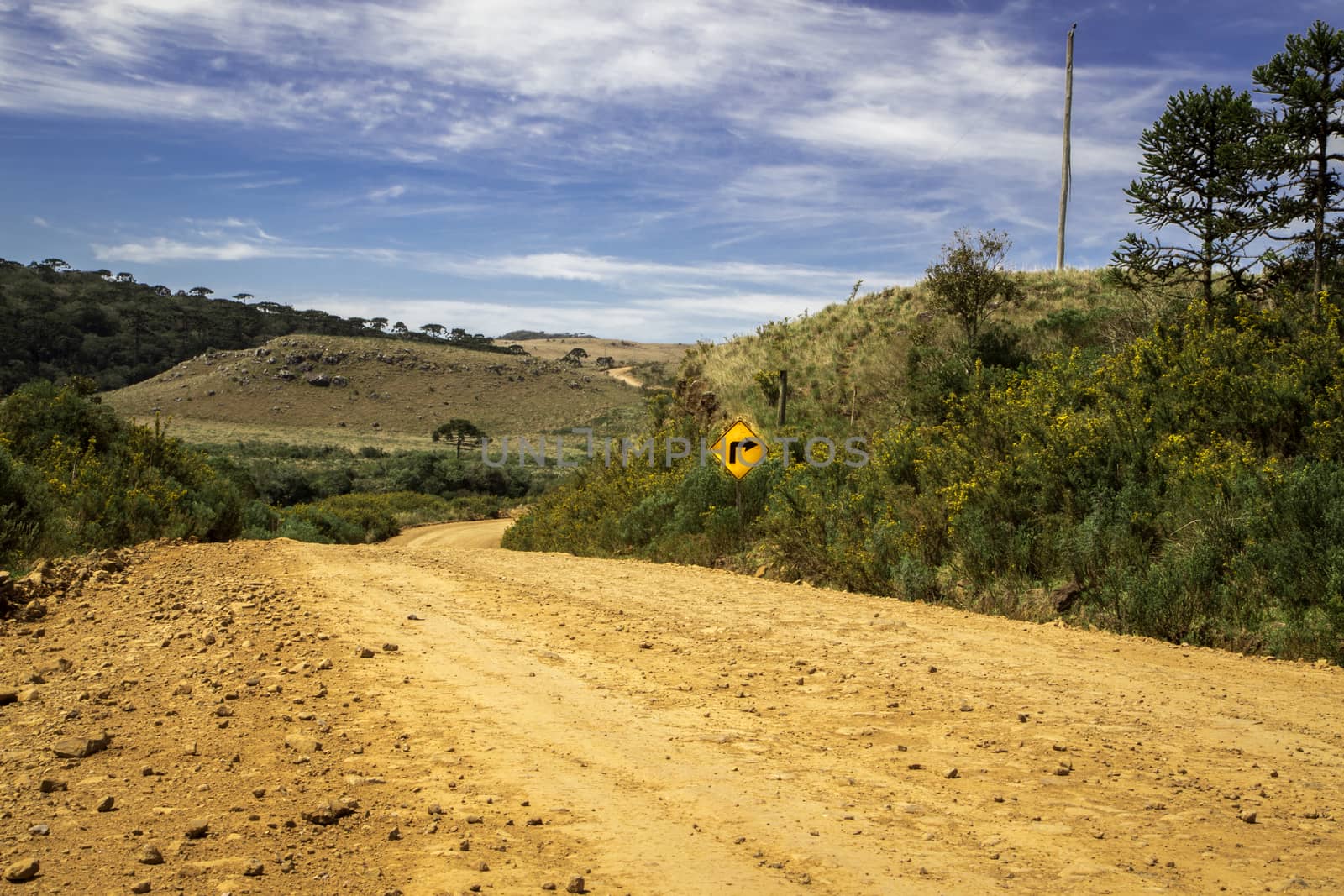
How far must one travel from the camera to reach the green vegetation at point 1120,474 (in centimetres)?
957

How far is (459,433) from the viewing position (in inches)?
2842

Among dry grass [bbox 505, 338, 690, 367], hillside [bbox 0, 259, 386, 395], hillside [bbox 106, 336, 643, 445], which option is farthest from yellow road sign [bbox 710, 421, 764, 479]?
dry grass [bbox 505, 338, 690, 367]

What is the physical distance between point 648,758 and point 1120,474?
29.6 ft

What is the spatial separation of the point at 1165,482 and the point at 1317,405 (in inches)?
75.8

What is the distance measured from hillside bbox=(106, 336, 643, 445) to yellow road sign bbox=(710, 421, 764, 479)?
5854 cm

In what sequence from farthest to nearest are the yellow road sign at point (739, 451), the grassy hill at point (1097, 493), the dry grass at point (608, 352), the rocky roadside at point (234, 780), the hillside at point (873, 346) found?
the dry grass at point (608, 352) < the hillside at point (873, 346) < the yellow road sign at point (739, 451) < the grassy hill at point (1097, 493) < the rocky roadside at point (234, 780)

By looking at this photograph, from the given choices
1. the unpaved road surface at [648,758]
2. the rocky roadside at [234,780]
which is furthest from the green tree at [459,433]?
the rocky roadside at [234,780]

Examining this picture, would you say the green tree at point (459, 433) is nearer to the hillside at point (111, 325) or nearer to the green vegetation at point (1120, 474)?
the hillside at point (111, 325)

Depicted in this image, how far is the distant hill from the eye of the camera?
283ft

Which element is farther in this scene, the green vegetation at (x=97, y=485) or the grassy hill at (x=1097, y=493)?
the green vegetation at (x=97, y=485)

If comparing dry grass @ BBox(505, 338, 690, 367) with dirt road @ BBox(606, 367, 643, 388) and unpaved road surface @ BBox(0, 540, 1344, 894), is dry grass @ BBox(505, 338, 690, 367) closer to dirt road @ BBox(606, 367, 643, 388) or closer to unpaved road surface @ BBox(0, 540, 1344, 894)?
dirt road @ BBox(606, 367, 643, 388)

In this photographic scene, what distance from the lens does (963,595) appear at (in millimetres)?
11586

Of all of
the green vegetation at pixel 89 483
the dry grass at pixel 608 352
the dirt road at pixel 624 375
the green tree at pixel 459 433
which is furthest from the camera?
the dry grass at pixel 608 352

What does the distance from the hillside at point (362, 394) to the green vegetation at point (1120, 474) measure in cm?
5724
